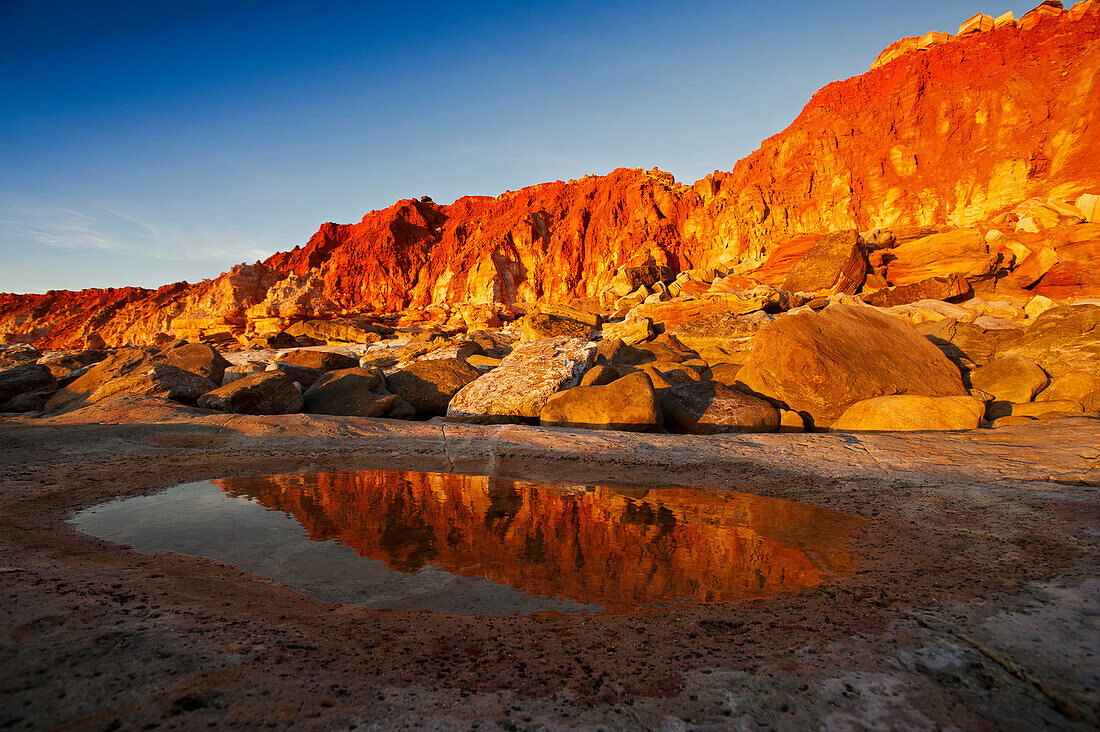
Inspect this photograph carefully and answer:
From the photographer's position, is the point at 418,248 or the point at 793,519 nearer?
the point at 793,519

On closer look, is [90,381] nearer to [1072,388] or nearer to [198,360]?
[198,360]

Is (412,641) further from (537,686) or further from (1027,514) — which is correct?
(1027,514)

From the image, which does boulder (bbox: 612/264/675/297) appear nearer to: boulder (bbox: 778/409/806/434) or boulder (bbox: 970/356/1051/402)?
boulder (bbox: 970/356/1051/402)

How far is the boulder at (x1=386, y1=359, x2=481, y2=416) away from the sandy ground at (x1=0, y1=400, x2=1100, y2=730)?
6055 mm

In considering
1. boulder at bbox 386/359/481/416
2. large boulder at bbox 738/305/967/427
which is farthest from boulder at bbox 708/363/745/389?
boulder at bbox 386/359/481/416

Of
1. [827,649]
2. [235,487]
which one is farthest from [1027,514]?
[235,487]

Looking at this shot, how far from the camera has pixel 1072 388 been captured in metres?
8.39

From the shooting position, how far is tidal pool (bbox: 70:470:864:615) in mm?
2615

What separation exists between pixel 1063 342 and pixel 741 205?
42.4 m

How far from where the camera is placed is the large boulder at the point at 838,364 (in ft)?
26.0

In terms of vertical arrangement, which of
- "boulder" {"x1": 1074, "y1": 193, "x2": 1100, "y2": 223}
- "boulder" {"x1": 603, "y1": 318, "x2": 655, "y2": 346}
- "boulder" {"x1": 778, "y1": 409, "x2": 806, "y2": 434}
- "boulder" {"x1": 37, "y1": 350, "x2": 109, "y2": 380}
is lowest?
"boulder" {"x1": 778, "y1": 409, "x2": 806, "y2": 434}

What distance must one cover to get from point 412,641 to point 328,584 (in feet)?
3.00

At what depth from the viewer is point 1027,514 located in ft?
11.8

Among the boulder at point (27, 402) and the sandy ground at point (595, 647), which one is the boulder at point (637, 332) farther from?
the boulder at point (27, 402)
